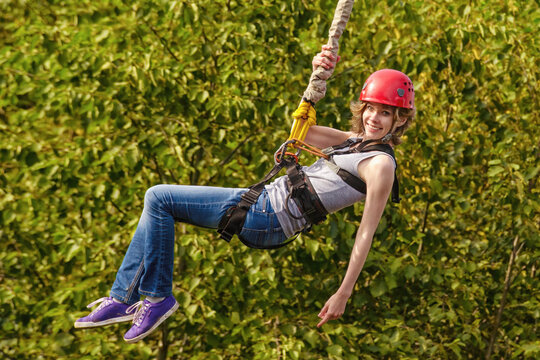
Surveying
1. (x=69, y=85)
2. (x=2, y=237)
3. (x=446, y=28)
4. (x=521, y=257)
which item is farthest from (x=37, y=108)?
(x=521, y=257)

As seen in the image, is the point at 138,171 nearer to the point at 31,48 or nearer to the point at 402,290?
the point at 31,48

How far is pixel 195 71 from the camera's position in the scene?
646 cm

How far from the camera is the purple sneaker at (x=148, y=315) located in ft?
10.8

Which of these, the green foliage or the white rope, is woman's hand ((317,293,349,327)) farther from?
the green foliage

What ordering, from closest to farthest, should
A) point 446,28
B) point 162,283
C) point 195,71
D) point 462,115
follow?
point 162,283 < point 446,28 < point 195,71 < point 462,115

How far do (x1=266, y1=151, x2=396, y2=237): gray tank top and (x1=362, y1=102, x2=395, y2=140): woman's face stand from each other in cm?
22

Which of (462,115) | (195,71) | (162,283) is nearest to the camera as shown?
(162,283)

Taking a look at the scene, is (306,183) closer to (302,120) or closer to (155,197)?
(302,120)

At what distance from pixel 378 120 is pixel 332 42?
41 cm

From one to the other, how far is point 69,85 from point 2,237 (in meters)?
1.42

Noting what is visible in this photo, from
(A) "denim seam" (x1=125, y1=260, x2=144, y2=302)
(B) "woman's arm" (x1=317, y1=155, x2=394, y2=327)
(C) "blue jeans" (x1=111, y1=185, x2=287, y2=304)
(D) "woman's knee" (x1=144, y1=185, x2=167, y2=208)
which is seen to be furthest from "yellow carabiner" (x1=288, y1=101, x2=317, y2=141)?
(A) "denim seam" (x1=125, y1=260, x2=144, y2=302)

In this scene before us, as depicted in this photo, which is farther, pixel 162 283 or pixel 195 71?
pixel 195 71

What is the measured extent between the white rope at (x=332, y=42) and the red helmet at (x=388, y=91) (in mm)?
207

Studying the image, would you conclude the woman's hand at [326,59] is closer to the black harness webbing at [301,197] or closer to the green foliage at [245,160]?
the black harness webbing at [301,197]
